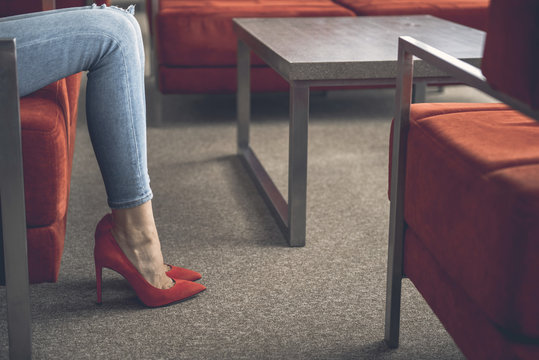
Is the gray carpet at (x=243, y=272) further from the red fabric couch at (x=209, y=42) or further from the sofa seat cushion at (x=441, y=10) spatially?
the sofa seat cushion at (x=441, y=10)

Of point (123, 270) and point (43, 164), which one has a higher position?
point (43, 164)

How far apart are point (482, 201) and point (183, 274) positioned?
792 millimetres

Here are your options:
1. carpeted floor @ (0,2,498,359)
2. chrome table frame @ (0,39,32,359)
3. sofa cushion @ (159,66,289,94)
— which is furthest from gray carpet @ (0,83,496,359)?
sofa cushion @ (159,66,289,94)

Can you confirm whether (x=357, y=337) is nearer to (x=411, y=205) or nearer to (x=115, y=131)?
(x=411, y=205)

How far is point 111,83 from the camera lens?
1.26 m

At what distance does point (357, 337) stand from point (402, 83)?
1.51 ft

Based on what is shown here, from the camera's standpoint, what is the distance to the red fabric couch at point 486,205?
0.75 meters

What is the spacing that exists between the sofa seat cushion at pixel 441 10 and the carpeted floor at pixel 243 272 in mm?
539

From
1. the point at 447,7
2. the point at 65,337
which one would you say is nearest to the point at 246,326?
the point at 65,337

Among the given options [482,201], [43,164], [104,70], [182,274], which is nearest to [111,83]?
[104,70]

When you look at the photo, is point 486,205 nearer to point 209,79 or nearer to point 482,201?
point 482,201

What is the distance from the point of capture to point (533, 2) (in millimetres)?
696

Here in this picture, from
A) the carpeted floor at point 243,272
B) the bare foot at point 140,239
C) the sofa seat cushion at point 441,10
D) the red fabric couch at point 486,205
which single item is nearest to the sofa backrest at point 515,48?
the red fabric couch at point 486,205

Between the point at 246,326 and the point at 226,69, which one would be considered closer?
the point at 246,326
